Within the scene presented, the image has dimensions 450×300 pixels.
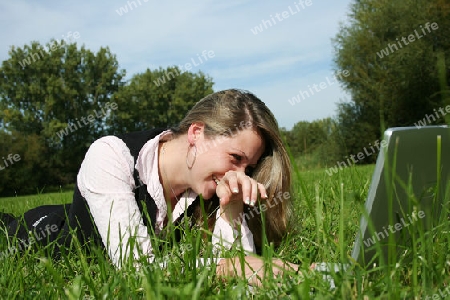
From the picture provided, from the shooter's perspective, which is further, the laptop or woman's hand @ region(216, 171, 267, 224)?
woman's hand @ region(216, 171, 267, 224)

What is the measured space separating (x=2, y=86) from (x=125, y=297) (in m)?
39.7

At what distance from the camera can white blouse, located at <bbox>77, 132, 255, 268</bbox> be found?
84.7 inches

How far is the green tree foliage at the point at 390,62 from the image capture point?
21.2 metres

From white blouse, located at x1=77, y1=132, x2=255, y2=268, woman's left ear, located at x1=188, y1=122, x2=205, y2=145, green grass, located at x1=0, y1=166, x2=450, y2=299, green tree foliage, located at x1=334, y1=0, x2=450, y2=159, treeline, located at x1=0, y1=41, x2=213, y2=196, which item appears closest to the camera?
green grass, located at x1=0, y1=166, x2=450, y2=299

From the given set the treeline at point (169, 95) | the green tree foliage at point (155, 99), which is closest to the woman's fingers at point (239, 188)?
the treeline at point (169, 95)

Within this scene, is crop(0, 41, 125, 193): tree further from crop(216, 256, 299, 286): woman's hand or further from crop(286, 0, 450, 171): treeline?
crop(216, 256, 299, 286): woman's hand

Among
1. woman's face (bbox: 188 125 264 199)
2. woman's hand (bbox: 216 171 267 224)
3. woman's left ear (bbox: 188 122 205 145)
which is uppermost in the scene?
woman's left ear (bbox: 188 122 205 145)

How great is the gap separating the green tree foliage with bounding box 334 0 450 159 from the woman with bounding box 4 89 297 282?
703 inches

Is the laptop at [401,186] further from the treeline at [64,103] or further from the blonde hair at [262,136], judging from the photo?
the treeline at [64,103]

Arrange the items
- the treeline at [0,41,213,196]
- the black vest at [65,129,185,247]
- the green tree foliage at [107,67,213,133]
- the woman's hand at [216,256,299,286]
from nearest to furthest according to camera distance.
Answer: the woman's hand at [216,256,299,286]
the black vest at [65,129,185,247]
the treeline at [0,41,213,196]
the green tree foliage at [107,67,213,133]

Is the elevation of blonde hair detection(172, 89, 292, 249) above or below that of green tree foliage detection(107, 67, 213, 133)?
below

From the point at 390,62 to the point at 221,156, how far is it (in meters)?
21.5

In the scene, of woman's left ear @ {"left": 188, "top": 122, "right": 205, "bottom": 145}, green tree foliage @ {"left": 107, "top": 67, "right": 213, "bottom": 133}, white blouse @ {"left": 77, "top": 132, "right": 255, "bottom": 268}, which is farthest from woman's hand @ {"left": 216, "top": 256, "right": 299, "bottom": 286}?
green tree foliage @ {"left": 107, "top": 67, "right": 213, "bottom": 133}

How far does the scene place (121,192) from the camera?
7.57 feet
